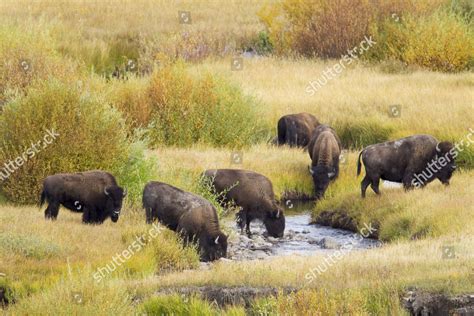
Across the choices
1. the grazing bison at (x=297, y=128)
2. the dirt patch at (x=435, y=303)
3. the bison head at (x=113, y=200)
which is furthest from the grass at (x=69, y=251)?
the grazing bison at (x=297, y=128)

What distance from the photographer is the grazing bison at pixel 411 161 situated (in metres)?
21.7

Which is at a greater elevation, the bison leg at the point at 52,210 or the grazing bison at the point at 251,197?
the bison leg at the point at 52,210

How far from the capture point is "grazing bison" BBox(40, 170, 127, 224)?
1878 cm

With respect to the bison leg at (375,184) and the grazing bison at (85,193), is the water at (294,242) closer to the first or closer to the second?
the bison leg at (375,184)

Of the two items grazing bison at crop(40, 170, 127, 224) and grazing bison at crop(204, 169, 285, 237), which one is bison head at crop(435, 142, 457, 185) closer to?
grazing bison at crop(204, 169, 285, 237)

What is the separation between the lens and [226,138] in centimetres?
2770

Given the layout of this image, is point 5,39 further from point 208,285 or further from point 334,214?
point 208,285

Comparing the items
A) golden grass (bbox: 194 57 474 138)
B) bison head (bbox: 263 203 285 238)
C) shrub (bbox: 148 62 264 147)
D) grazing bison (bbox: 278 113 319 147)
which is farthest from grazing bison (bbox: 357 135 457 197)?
shrub (bbox: 148 62 264 147)

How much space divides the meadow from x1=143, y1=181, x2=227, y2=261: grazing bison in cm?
33

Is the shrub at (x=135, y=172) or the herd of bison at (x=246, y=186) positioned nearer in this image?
the herd of bison at (x=246, y=186)

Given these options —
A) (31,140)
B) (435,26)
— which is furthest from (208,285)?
(435,26)

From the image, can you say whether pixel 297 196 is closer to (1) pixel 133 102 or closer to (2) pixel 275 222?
(2) pixel 275 222

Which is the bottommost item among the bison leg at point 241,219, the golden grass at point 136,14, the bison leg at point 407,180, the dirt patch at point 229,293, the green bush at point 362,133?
the golden grass at point 136,14

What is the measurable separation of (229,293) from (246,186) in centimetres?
625
